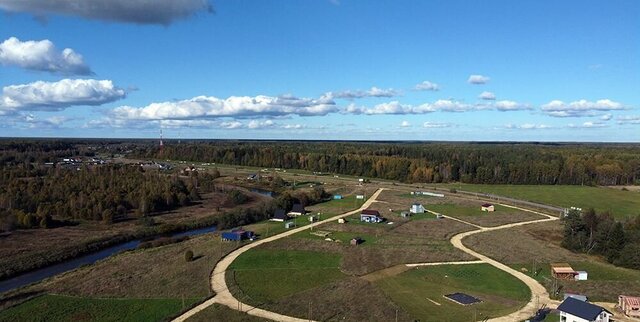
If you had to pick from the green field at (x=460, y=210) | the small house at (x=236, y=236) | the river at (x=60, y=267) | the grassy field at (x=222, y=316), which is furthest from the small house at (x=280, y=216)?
the grassy field at (x=222, y=316)

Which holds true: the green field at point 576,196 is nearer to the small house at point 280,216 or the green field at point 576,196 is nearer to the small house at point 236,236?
the small house at point 280,216

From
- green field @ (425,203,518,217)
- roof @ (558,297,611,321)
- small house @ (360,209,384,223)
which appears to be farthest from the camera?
green field @ (425,203,518,217)

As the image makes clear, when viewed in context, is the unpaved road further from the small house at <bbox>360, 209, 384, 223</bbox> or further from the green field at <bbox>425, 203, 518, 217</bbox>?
the green field at <bbox>425, 203, 518, 217</bbox>

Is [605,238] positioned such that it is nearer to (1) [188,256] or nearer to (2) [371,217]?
(2) [371,217]

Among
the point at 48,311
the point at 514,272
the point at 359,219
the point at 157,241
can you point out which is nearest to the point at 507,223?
the point at 359,219

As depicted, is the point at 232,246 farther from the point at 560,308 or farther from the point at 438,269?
the point at 560,308

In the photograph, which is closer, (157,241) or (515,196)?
(157,241)

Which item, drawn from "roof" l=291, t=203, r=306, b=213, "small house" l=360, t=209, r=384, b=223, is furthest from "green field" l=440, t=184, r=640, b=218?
"roof" l=291, t=203, r=306, b=213
